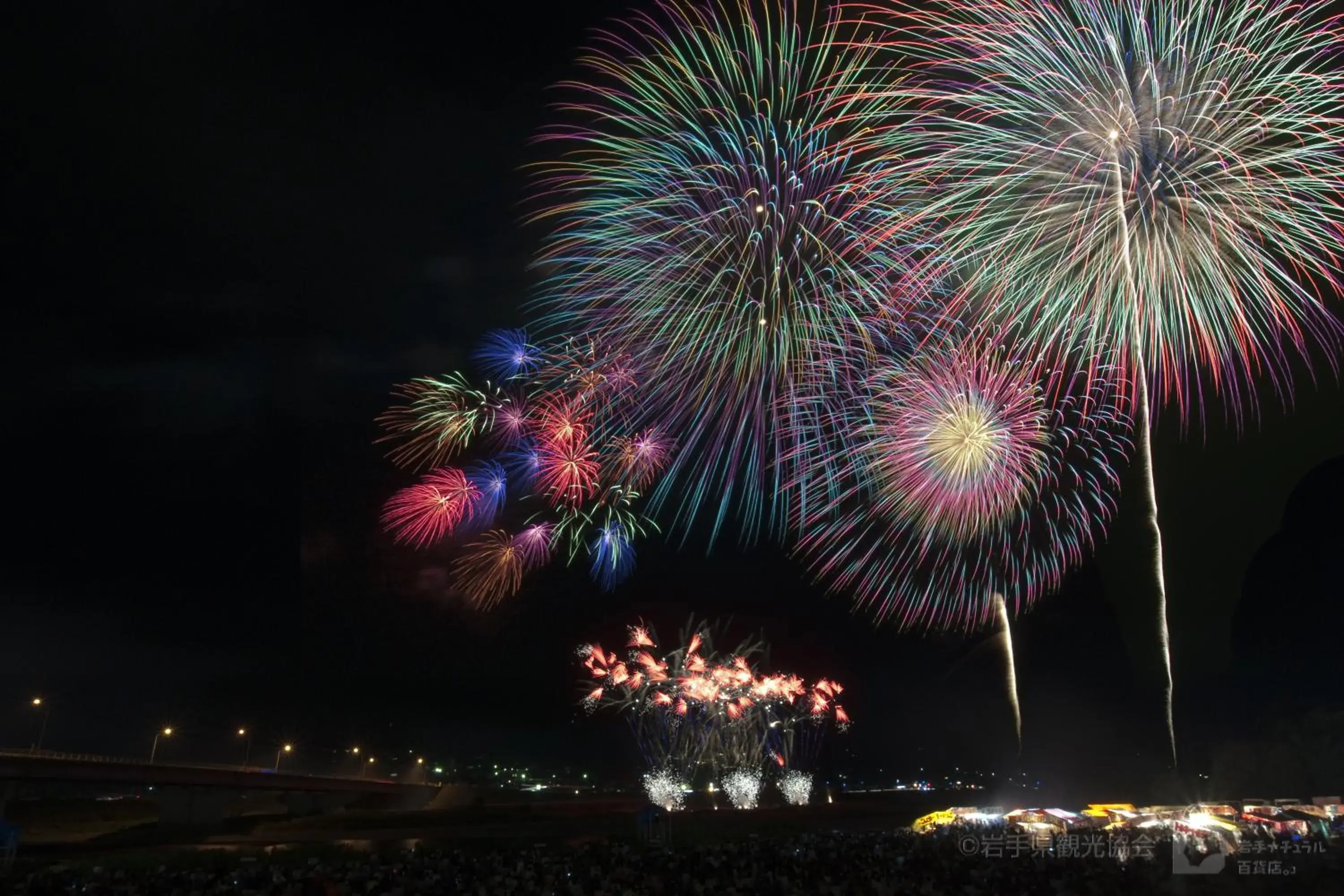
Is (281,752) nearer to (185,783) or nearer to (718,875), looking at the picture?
(185,783)

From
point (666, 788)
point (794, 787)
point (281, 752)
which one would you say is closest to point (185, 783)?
point (666, 788)

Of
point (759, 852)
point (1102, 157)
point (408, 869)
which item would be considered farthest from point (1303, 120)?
point (408, 869)

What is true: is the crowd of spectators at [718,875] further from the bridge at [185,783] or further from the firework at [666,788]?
the bridge at [185,783]

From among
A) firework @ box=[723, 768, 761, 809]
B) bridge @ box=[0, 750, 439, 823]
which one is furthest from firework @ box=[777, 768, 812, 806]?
bridge @ box=[0, 750, 439, 823]

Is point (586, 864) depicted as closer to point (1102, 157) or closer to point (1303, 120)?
point (1102, 157)

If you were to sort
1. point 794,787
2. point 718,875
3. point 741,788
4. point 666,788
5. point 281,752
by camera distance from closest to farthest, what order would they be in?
point 718,875 < point 666,788 < point 741,788 < point 794,787 < point 281,752
